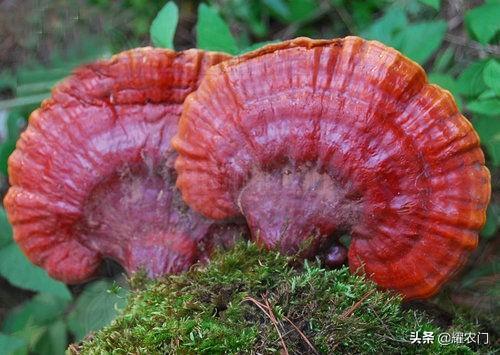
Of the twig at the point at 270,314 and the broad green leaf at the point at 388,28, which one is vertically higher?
the broad green leaf at the point at 388,28

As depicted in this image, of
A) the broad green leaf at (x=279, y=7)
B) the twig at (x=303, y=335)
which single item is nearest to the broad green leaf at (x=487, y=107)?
the twig at (x=303, y=335)

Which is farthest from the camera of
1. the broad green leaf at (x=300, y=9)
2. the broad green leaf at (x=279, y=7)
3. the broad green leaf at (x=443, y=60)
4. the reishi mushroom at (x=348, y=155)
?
the broad green leaf at (x=300, y=9)

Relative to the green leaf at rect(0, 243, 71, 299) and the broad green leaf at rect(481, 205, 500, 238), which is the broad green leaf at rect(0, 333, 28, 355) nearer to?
the green leaf at rect(0, 243, 71, 299)

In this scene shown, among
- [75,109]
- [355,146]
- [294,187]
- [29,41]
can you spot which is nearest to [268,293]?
[294,187]

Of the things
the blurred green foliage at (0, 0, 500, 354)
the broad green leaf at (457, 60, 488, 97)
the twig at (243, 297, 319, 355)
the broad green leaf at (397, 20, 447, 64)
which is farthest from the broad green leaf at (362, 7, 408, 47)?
the twig at (243, 297, 319, 355)

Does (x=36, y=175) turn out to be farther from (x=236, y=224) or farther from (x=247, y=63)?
(x=247, y=63)

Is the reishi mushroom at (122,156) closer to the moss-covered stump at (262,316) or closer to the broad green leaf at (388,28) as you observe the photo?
the moss-covered stump at (262,316)

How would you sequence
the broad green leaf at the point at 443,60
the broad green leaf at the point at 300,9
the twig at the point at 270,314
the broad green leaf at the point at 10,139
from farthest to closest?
the broad green leaf at the point at 300,9 < the broad green leaf at the point at 443,60 < the broad green leaf at the point at 10,139 < the twig at the point at 270,314
